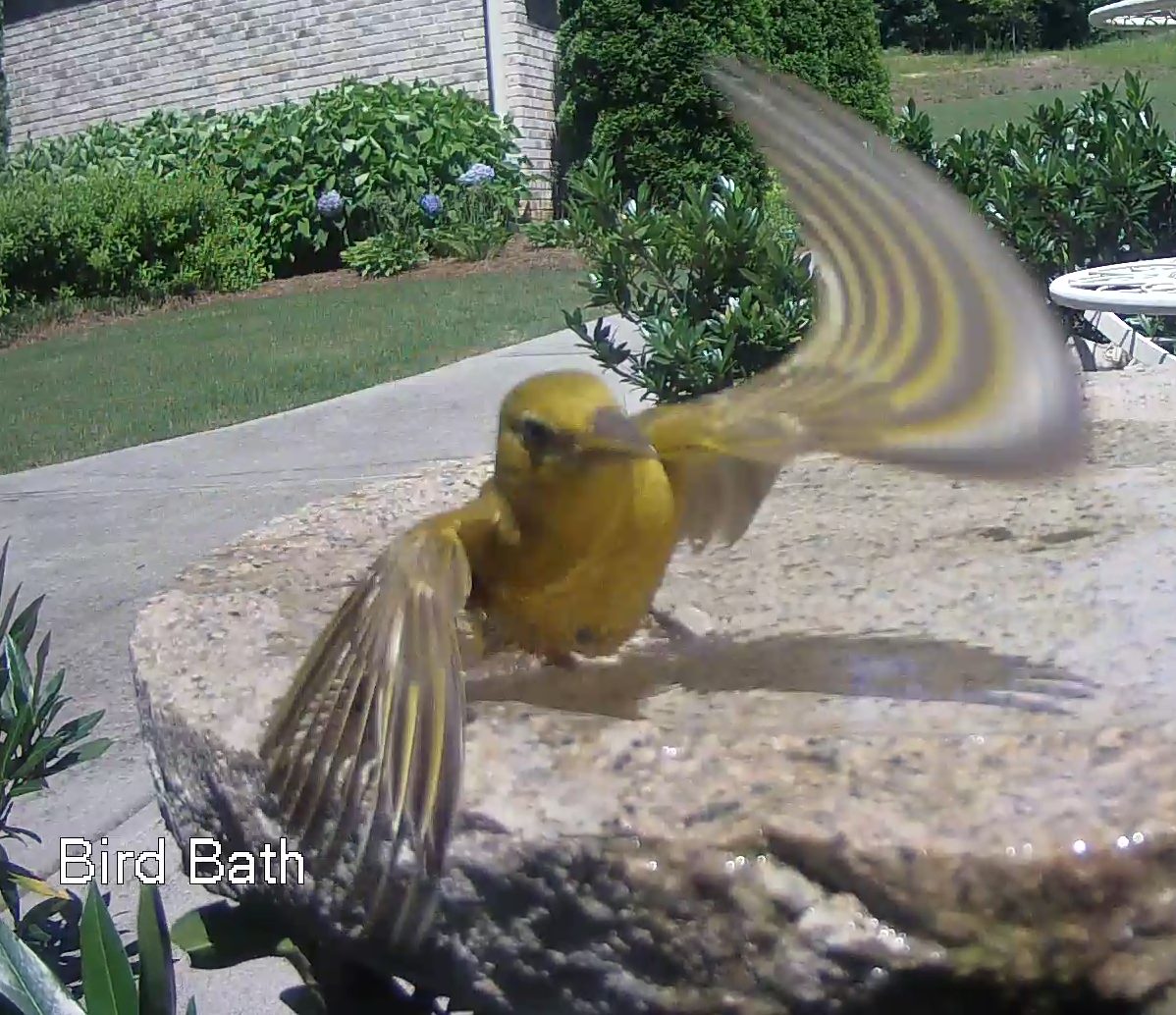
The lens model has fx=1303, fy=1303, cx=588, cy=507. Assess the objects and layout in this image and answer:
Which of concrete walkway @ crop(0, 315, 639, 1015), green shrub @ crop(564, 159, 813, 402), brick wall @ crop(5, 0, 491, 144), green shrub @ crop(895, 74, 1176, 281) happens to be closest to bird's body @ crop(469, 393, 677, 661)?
concrete walkway @ crop(0, 315, 639, 1015)

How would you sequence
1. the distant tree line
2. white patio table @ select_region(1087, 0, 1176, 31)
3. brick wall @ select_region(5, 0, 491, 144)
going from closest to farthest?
1. white patio table @ select_region(1087, 0, 1176, 31)
2. brick wall @ select_region(5, 0, 491, 144)
3. the distant tree line

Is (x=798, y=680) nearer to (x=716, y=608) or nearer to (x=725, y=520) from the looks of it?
(x=725, y=520)

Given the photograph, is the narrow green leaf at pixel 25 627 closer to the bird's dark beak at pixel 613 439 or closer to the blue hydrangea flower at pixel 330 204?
the bird's dark beak at pixel 613 439

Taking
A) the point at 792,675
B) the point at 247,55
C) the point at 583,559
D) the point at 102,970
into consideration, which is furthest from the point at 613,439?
the point at 247,55

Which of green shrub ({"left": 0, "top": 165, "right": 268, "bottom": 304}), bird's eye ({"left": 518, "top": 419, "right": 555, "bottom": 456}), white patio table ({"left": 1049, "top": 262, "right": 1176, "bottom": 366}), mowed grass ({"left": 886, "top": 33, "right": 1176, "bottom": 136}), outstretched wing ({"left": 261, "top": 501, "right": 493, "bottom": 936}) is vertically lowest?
green shrub ({"left": 0, "top": 165, "right": 268, "bottom": 304})

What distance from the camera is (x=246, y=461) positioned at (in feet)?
20.2

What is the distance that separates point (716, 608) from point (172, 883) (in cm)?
150

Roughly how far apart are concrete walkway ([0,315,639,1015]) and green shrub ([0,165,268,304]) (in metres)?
5.71

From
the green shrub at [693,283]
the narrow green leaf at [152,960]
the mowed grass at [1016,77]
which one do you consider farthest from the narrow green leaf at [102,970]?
the mowed grass at [1016,77]

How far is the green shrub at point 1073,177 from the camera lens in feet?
14.5

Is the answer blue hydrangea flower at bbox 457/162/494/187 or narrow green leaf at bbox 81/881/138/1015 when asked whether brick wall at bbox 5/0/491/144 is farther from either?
narrow green leaf at bbox 81/881/138/1015

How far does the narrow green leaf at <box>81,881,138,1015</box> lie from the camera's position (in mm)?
1139

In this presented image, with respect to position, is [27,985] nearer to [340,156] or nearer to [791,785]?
[791,785]

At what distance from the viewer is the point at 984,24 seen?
26.3 m
